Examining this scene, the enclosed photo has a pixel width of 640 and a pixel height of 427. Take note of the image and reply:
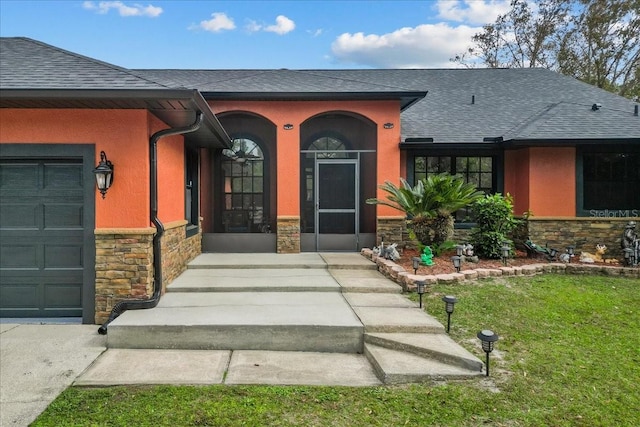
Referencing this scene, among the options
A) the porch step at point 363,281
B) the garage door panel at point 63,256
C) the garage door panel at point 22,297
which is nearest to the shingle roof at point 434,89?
the garage door panel at point 63,256

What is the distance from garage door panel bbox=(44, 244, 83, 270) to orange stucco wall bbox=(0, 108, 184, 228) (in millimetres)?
586

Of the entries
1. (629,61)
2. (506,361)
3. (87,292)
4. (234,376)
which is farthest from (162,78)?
(629,61)

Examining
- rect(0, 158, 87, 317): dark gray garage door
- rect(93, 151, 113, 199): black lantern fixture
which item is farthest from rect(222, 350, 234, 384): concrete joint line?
rect(93, 151, 113, 199): black lantern fixture

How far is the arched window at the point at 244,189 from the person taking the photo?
10.4m

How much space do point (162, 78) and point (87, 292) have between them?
29.5ft

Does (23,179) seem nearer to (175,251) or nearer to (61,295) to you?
(61,295)

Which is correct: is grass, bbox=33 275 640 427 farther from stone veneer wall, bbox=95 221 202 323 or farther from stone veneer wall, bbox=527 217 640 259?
stone veneer wall, bbox=527 217 640 259

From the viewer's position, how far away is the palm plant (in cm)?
786

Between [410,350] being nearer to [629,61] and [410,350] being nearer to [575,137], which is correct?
[575,137]

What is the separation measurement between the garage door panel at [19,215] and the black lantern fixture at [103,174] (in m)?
1.05

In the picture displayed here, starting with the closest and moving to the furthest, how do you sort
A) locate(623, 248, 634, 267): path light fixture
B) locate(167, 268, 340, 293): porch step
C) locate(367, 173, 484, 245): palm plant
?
locate(167, 268, 340, 293): porch step < locate(367, 173, 484, 245): palm plant < locate(623, 248, 634, 267): path light fixture

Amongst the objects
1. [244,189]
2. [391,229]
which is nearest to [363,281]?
[391,229]

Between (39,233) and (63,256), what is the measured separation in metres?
0.43

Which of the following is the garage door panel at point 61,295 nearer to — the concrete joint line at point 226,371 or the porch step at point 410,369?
the concrete joint line at point 226,371
